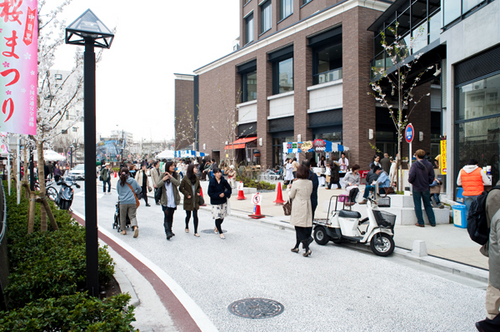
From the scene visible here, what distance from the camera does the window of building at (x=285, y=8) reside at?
3044 cm

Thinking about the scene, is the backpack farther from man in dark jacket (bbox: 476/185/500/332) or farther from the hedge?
the hedge

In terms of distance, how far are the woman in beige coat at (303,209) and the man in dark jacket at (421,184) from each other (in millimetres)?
3944

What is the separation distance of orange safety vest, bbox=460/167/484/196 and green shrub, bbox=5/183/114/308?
8724 mm

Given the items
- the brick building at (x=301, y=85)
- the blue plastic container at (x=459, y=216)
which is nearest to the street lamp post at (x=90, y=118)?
the blue plastic container at (x=459, y=216)

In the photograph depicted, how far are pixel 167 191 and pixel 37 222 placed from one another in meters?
2.83

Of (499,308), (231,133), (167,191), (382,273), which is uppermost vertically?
(231,133)

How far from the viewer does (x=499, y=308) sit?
12.4 feet

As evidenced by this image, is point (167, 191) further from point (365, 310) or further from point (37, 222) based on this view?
point (365, 310)

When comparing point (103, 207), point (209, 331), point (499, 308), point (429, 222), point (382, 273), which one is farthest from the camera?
point (103, 207)

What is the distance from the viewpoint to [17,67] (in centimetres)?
481

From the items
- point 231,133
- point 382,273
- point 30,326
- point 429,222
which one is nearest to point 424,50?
point 429,222

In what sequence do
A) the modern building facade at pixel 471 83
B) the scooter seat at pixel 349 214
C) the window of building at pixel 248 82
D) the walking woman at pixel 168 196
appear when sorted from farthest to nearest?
the window of building at pixel 248 82 < the modern building facade at pixel 471 83 < the walking woman at pixel 168 196 < the scooter seat at pixel 349 214

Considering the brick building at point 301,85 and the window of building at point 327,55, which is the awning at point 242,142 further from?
the window of building at point 327,55

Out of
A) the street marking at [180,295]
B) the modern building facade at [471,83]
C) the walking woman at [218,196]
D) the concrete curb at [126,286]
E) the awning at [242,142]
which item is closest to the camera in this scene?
the street marking at [180,295]
